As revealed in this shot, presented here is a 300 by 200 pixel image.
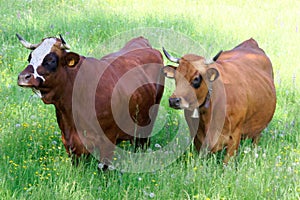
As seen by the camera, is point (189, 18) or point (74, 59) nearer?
point (74, 59)

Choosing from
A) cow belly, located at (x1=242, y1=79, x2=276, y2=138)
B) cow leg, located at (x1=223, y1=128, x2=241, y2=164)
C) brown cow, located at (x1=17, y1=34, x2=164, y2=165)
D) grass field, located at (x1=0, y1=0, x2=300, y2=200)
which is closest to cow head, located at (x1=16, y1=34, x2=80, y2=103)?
brown cow, located at (x1=17, y1=34, x2=164, y2=165)

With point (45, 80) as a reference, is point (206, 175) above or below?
below

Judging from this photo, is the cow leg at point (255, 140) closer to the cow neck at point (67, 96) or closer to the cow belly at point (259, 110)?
the cow belly at point (259, 110)

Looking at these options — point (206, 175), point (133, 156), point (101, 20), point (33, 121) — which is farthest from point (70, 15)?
point (206, 175)

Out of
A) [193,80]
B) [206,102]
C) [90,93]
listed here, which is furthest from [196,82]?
[90,93]

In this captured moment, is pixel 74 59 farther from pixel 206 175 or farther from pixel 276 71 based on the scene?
pixel 276 71

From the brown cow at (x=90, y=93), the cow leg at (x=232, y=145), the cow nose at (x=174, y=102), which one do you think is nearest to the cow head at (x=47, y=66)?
the brown cow at (x=90, y=93)

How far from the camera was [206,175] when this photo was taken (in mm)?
5645

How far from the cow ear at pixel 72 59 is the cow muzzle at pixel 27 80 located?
0.39 m

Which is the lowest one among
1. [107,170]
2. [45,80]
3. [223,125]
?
[107,170]

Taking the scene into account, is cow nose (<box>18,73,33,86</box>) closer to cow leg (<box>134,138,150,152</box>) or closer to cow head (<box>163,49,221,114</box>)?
cow head (<box>163,49,221,114</box>)

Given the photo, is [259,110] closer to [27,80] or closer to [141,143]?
[141,143]

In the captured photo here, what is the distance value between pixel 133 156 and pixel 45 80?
1.33 meters

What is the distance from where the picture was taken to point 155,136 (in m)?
7.21
